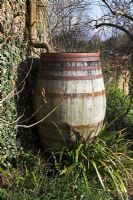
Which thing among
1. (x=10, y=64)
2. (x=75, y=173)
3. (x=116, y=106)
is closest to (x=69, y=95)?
(x=10, y=64)

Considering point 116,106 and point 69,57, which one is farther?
point 116,106

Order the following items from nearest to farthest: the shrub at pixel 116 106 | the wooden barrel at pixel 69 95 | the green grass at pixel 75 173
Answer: the green grass at pixel 75 173 < the wooden barrel at pixel 69 95 < the shrub at pixel 116 106

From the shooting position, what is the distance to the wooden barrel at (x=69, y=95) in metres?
3.99

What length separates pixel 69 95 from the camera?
3.98 meters

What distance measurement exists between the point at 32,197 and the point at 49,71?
1452 millimetres

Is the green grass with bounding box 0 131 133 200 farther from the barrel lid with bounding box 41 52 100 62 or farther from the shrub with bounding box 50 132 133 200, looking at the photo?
the barrel lid with bounding box 41 52 100 62

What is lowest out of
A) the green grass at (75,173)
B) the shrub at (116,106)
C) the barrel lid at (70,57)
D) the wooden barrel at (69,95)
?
the green grass at (75,173)

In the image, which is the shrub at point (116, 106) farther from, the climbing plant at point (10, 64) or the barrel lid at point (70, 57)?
the climbing plant at point (10, 64)

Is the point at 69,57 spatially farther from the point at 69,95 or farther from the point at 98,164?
the point at 98,164

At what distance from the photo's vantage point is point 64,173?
12.4 ft

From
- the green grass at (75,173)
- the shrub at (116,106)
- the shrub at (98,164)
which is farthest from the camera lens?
the shrub at (116,106)

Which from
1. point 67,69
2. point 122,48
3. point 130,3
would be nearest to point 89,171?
point 67,69

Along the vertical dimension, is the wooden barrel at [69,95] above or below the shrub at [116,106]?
above

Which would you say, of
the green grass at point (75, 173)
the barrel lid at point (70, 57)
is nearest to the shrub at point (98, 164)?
the green grass at point (75, 173)
